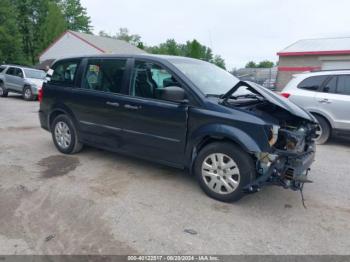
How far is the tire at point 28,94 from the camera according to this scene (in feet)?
48.4

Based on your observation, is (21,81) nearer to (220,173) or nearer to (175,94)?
(175,94)

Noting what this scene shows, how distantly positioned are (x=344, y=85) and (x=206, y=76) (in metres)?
4.03

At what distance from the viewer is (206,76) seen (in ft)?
15.4

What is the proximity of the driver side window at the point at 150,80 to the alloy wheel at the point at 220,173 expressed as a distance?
3.62 ft

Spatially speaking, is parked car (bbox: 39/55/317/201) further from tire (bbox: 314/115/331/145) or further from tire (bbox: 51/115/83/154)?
tire (bbox: 314/115/331/145)

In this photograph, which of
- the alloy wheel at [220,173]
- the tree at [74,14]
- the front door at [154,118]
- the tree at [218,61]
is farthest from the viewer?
the tree at [218,61]

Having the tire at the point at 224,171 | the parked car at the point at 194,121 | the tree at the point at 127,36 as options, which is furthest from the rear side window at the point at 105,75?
the tree at the point at 127,36

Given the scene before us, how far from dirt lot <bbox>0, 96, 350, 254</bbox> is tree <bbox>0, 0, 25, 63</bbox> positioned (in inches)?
1287

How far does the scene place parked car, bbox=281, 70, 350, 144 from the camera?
696 centimetres

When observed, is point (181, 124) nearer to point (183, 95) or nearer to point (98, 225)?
point (183, 95)

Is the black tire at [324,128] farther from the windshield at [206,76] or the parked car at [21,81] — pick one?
the parked car at [21,81]

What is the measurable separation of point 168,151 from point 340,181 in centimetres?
275

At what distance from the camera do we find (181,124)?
420 centimetres

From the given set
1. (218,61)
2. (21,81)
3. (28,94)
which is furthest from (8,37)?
(218,61)
